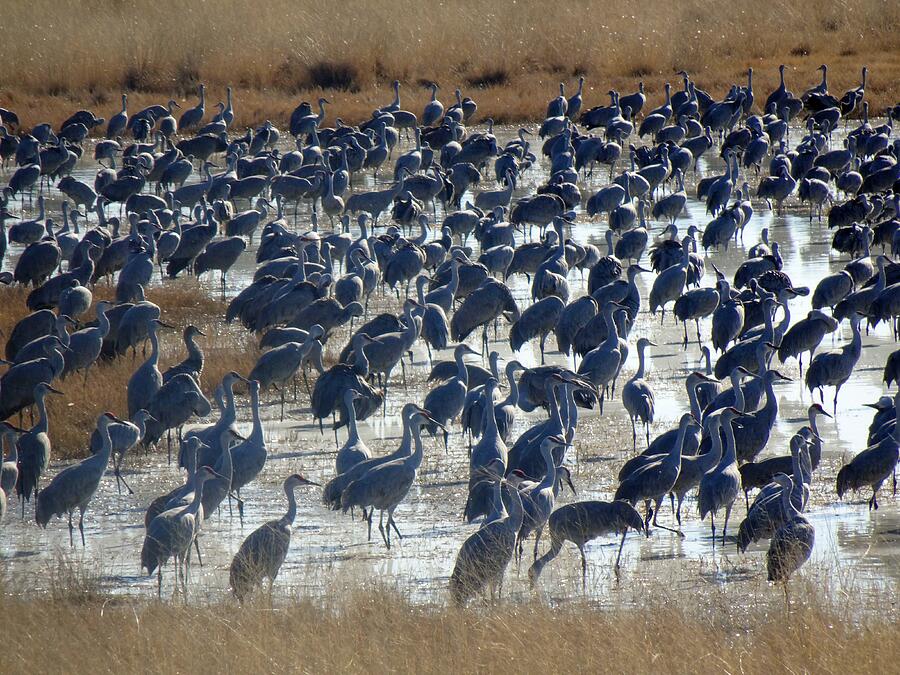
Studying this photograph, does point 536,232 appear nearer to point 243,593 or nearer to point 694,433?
point 694,433

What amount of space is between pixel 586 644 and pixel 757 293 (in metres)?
8.14

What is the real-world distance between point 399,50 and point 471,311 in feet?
66.0

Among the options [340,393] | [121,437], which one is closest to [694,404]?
[340,393]

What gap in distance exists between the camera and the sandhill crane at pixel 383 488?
30.4 ft

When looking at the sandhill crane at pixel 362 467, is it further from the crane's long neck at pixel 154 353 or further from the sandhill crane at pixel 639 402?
the crane's long neck at pixel 154 353

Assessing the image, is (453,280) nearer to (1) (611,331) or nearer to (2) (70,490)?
(1) (611,331)

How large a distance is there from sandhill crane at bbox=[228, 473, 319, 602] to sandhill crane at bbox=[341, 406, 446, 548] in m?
0.90

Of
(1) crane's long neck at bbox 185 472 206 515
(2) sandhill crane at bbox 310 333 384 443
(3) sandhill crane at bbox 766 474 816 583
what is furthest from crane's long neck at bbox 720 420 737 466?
(1) crane's long neck at bbox 185 472 206 515

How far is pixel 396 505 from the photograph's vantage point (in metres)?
9.59

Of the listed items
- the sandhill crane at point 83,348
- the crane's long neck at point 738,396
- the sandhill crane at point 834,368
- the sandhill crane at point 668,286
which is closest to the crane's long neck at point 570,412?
the crane's long neck at point 738,396

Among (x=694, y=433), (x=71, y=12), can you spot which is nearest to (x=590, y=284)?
Result: (x=694, y=433)

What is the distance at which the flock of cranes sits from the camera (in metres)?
9.15

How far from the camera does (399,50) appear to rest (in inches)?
1310

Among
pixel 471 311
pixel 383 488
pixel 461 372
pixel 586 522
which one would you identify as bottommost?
pixel 586 522
